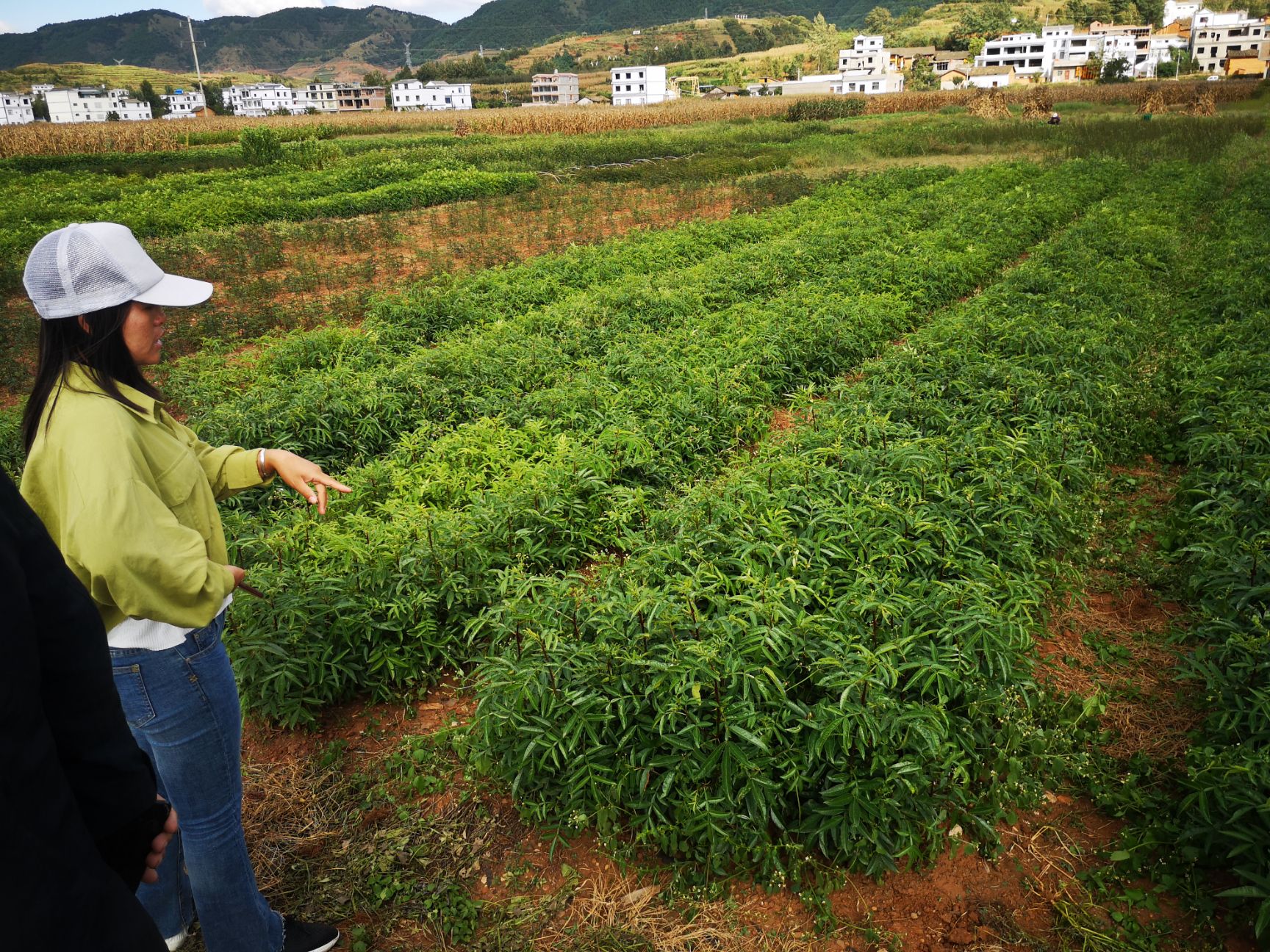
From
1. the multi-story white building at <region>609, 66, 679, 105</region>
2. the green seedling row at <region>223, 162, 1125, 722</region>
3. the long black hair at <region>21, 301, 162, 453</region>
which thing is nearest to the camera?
the long black hair at <region>21, 301, 162, 453</region>

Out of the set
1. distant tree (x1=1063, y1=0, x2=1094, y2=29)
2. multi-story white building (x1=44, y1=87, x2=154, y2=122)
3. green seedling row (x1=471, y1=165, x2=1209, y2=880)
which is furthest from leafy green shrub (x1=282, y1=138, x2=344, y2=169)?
distant tree (x1=1063, y1=0, x2=1094, y2=29)

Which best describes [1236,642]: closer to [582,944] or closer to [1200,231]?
[582,944]

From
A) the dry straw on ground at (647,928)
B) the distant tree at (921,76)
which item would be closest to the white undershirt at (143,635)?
the dry straw on ground at (647,928)

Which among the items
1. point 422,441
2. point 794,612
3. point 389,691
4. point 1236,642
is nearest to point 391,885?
point 389,691

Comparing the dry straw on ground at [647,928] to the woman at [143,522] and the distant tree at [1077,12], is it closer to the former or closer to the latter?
the woman at [143,522]

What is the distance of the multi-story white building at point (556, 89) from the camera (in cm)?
8900

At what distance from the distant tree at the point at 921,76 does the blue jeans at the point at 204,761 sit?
88340 mm

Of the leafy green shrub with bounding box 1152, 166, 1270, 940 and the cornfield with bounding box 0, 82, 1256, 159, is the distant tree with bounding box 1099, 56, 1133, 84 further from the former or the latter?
the leafy green shrub with bounding box 1152, 166, 1270, 940

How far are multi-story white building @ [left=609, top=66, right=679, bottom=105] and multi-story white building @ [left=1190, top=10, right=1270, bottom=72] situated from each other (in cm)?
5730

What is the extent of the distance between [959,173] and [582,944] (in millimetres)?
21860

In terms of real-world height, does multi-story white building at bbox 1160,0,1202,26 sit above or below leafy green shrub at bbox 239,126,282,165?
above

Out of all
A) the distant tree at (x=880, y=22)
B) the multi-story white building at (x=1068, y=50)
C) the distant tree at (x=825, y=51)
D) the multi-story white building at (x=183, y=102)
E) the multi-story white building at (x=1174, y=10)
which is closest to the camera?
the multi-story white building at (x=1068, y=50)

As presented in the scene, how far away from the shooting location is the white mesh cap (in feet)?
6.41

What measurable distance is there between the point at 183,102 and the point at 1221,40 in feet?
428
